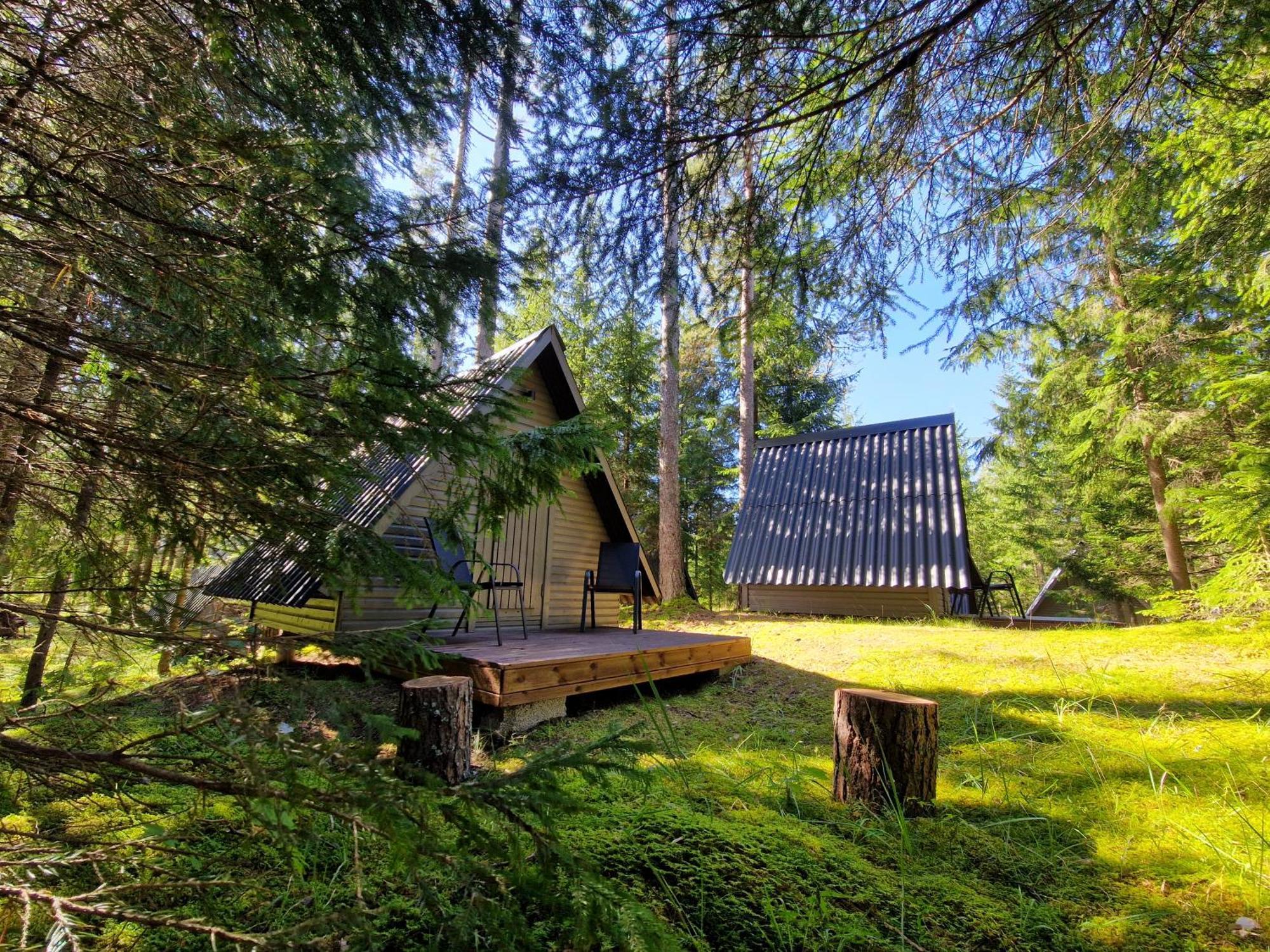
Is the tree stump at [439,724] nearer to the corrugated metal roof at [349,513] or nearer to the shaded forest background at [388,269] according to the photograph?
the shaded forest background at [388,269]

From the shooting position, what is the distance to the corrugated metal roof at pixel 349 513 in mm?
2035

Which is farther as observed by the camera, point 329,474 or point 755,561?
point 755,561

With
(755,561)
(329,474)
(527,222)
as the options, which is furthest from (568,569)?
(329,474)

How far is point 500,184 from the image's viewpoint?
280cm

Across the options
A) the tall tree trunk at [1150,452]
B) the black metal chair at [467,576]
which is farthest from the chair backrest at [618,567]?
the tall tree trunk at [1150,452]

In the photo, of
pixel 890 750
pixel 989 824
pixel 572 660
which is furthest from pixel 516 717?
pixel 989 824

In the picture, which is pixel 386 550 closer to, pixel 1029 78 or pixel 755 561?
pixel 1029 78

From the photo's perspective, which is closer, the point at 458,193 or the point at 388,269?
the point at 388,269

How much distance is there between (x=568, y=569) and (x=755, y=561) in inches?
179

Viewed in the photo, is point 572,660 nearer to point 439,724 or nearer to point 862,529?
point 439,724

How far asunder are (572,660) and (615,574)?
266 cm

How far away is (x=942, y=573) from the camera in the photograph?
29.2ft

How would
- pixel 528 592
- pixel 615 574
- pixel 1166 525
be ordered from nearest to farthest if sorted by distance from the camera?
1. pixel 615 574
2. pixel 528 592
3. pixel 1166 525

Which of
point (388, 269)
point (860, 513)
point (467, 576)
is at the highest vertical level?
point (388, 269)
